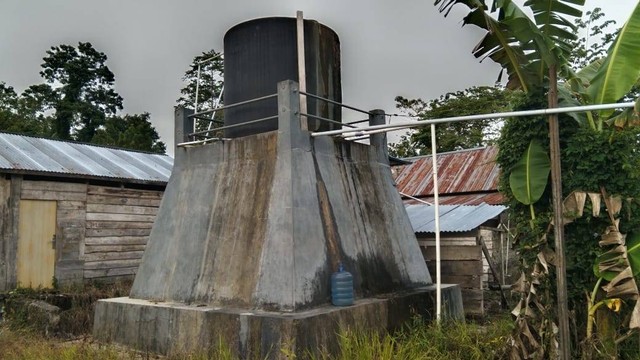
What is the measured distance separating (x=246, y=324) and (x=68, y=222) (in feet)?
24.2

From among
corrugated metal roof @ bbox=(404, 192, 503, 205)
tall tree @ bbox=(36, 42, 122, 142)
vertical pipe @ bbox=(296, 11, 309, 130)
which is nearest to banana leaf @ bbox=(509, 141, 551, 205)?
vertical pipe @ bbox=(296, 11, 309, 130)

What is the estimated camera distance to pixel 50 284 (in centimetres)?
1080

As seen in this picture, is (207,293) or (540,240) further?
(207,293)

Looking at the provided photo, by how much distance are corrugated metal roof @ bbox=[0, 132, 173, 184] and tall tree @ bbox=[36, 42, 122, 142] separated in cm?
1976

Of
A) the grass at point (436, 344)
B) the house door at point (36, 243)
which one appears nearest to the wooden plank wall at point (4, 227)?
the house door at point (36, 243)

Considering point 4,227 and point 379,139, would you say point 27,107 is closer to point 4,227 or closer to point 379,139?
point 4,227

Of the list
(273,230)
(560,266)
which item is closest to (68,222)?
(273,230)

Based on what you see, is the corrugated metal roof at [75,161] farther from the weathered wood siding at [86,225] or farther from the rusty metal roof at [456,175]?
the rusty metal roof at [456,175]

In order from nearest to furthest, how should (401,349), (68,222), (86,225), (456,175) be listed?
(401,349)
(68,222)
(86,225)
(456,175)

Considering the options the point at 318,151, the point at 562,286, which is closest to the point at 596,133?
the point at 562,286

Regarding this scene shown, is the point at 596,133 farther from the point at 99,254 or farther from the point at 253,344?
the point at 99,254

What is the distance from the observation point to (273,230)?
20.5 feet

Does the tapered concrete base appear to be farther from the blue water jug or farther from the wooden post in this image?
the wooden post

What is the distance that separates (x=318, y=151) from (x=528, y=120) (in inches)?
106
